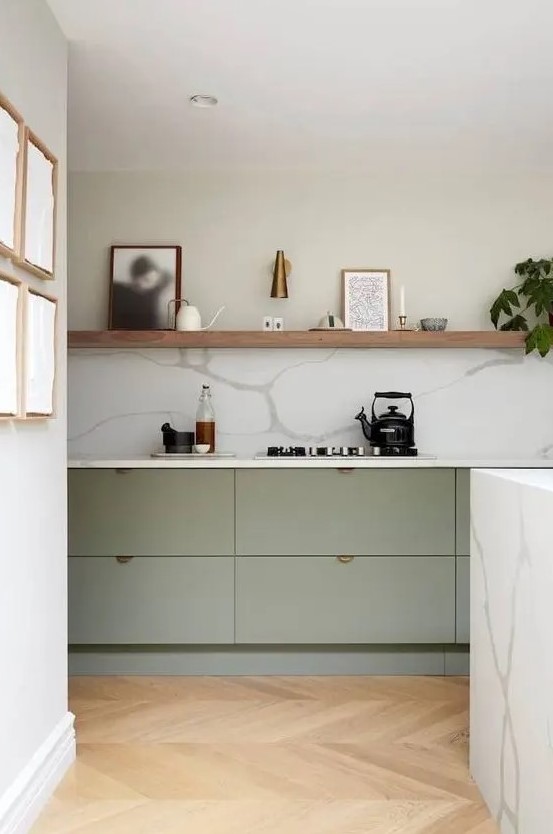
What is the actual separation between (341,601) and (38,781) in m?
1.68

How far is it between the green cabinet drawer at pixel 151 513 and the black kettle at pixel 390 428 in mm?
772

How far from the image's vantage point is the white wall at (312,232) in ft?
14.3

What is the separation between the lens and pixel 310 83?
3.22m

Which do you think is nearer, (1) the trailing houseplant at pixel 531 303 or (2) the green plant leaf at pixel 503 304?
Result: (1) the trailing houseplant at pixel 531 303

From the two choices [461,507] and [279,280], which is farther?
[279,280]

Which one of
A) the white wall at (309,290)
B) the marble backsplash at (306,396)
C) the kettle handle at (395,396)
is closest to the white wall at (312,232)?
the white wall at (309,290)

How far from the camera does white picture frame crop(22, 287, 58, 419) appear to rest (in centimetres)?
229

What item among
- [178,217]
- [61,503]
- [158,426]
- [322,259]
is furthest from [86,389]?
[61,503]

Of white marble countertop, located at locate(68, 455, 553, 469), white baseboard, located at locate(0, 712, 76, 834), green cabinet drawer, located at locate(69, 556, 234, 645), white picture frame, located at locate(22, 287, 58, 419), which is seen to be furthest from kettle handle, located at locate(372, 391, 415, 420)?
white baseboard, located at locate(0, 712, 76, 834)

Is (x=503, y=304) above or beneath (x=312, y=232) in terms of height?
beneath

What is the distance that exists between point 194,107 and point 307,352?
1364mm

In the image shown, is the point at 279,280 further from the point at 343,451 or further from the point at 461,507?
the point at 461,507

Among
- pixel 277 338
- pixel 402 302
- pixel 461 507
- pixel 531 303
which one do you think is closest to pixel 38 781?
pixel 461 507

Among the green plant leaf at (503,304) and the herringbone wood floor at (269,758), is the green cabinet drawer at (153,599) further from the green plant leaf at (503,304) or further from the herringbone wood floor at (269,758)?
the green plant leaf at (503,304)
